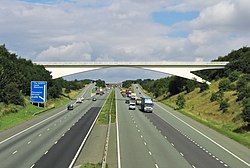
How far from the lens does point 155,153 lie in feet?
109

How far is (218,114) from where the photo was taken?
7338cm

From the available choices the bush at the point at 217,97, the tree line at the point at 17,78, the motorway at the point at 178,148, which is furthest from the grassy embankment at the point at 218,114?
the tree line at the point at 17,78

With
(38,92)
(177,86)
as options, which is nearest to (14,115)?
(38,92)

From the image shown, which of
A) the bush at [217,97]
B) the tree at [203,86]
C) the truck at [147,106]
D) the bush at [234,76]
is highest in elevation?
the bush at [234,76]

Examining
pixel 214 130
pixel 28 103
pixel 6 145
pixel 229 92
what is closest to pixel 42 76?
pixel 28 103

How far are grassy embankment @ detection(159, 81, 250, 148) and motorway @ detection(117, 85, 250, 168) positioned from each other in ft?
6.86

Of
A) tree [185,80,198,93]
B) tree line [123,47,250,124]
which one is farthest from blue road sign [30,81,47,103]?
tree [185,80,198,93]

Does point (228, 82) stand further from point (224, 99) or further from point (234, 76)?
point (224, 99)

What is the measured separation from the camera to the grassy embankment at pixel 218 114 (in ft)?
161

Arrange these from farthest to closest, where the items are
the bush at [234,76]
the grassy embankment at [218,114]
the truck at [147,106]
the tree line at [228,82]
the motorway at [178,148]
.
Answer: the bush at [234,76], the truck at [147,106], the tree line at [228,82], the grassy embankment at [218,114], the motorway at [178,148]

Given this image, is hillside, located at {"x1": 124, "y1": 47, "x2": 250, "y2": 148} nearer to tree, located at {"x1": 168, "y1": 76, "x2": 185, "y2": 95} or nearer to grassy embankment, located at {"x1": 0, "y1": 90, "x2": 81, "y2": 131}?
tree, located at {"x1": 168, "y1": 76, "x2": 185, "y2": 95}

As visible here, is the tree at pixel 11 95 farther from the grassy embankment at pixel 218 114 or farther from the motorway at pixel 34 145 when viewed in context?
the grassy embankment at pixel 218 114

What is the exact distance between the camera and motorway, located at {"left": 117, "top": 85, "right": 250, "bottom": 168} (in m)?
29.3

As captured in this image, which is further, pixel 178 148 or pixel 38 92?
pixel 38 92
